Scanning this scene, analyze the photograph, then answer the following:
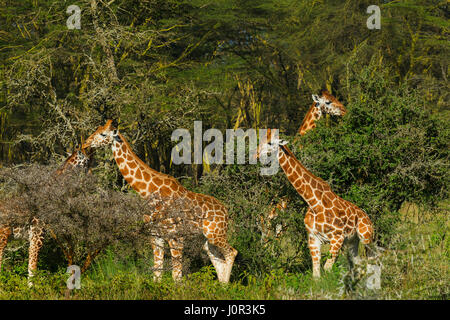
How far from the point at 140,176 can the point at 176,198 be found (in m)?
1.02

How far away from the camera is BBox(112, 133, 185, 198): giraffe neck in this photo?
33.7ft

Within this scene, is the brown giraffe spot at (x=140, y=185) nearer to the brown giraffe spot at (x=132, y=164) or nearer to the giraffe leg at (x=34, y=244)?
the brown giraffe spot at (x=132, y=164)

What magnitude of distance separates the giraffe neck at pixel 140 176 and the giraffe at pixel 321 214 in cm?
140

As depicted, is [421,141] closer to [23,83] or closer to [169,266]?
[169,266]

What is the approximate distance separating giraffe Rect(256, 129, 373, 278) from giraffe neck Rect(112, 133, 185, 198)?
4.61ft

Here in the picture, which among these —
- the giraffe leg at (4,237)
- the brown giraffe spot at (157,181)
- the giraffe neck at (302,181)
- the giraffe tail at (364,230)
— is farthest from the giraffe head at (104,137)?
the giraffe tail at (364,230)

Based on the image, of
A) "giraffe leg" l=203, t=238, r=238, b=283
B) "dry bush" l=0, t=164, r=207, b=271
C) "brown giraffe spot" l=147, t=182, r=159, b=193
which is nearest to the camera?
"dry bush" l=0, t=164, r=207, b=271

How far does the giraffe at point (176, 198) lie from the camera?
9.62m

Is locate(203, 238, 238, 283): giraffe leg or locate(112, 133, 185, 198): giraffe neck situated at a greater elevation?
locate(112, 133, 185, 198): giraffe neck

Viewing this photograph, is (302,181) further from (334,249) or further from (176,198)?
(176,198)

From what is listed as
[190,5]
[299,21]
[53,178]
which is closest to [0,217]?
[53,178]

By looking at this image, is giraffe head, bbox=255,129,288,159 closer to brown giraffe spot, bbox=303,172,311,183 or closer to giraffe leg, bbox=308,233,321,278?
brown giraffe spot, bbox=303,172,311,183

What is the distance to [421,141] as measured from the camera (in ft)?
38.0

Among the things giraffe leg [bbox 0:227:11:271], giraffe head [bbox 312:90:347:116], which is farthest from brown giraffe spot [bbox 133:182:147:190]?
giraffe head [bbox 312:90:347:116]
